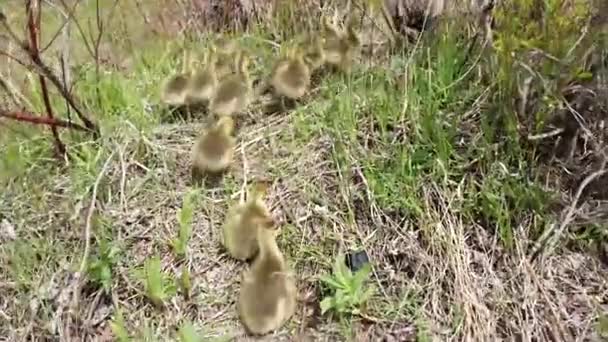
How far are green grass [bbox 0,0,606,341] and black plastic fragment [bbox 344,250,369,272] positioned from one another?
28mm

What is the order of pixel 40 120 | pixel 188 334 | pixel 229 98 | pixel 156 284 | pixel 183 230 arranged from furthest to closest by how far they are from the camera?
1. pixel 229 98
2. pixel 40 120
3. pixel 183 230
4. pixel 156 284
5. pixel 188 334

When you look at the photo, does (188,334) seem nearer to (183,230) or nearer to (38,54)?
(183,230)

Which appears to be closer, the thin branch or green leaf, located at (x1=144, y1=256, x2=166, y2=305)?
green leaf, located at (x1=144, y1=256, x2=166, y2=305)

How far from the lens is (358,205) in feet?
6.76

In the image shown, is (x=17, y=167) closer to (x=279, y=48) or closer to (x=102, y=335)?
(x=102, y=335)

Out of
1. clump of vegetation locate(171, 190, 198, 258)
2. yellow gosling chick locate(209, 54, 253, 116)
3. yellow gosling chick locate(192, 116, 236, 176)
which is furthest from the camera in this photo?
yellow gosling chick locate(209, 54, 253, 116)

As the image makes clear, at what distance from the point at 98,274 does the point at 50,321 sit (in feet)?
0.54

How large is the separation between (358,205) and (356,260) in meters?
0.17

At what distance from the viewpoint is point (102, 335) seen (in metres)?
1.94

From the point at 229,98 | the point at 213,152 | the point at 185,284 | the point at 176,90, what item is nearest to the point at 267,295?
the point at 185,284

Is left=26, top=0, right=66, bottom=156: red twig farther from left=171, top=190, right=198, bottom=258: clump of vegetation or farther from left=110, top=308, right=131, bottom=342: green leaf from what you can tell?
left=110, top=308, right=131, bottom=342: green leaf

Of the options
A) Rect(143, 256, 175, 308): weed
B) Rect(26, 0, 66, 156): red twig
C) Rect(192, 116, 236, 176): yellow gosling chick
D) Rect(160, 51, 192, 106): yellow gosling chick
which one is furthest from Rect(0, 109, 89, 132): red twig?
Rect(143, 256, 175, 308): weed

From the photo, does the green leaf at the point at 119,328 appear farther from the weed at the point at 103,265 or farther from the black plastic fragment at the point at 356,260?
the black plastic fragment at the point at 356,260

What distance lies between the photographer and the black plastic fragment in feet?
6.40
